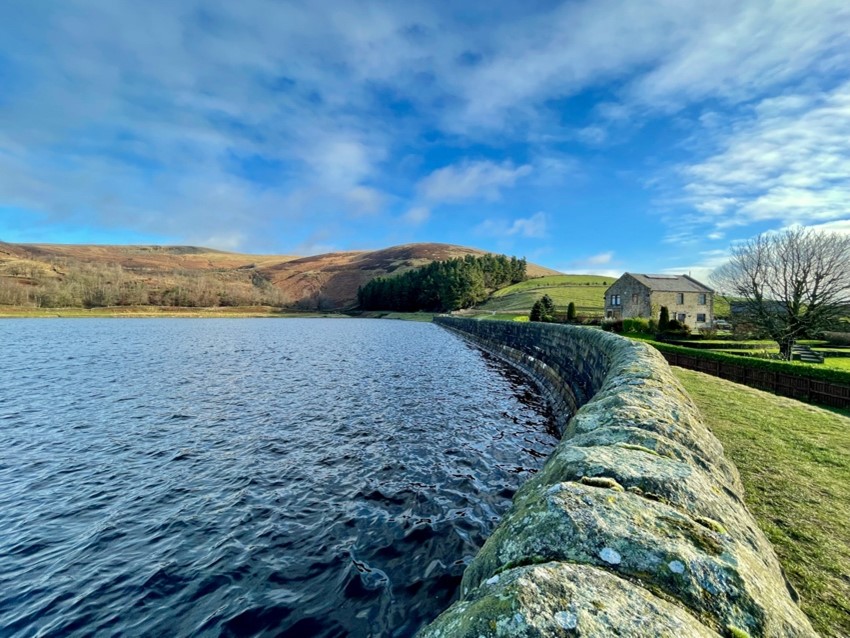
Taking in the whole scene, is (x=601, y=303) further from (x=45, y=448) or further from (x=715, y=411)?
(x=45, y=448)

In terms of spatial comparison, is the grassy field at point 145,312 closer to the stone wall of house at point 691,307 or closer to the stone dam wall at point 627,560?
the stone wall of house at point 691,307

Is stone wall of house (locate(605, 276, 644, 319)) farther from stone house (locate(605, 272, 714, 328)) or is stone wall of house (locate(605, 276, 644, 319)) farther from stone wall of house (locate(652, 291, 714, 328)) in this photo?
stone wall of house (locate(652, 291, 714, 328))

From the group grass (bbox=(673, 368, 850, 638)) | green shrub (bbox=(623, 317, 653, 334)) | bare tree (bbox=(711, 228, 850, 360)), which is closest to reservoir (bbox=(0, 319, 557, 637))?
grass (bbox=(673, 368, 850, 638))

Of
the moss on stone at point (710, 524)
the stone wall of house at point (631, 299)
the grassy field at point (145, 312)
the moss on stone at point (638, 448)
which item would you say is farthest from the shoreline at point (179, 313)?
the moss on stone at point (710, 524)

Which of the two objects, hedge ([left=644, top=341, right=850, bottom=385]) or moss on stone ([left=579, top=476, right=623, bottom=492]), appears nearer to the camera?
moss on stone ([left=579, top=476, right=623, bottom=492])

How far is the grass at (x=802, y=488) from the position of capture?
169 inches

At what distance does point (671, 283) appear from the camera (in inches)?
2579

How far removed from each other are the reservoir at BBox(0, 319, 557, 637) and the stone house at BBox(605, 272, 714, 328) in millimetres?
52619

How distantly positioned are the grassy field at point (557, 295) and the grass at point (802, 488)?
72801mm

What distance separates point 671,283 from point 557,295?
34.8m

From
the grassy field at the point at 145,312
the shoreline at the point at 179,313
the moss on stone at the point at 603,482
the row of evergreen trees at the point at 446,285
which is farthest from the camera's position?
the shoreline at the point at 179,313

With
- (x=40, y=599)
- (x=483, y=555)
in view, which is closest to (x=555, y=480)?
(x=483, y=555)

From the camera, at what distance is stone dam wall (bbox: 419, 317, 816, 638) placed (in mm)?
2141

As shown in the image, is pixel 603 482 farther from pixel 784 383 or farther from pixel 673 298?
pixel 673 298
